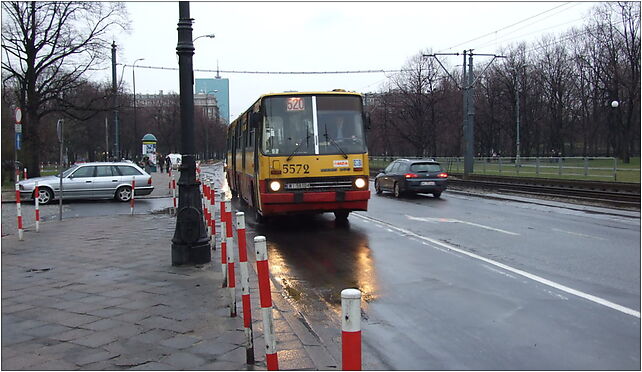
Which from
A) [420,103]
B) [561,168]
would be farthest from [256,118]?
[420,103]

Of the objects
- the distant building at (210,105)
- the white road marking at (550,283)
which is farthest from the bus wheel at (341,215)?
the distant building at (210,105)

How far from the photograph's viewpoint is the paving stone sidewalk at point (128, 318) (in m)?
4.43

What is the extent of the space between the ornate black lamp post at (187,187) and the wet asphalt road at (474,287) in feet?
4.07

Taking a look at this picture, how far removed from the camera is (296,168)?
38.9 feet

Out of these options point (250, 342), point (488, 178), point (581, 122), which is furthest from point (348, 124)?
point (581, 122)

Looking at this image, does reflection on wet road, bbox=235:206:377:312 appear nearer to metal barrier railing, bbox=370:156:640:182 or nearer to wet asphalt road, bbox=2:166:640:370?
wet asphalt road, bbox=2:166:640:370

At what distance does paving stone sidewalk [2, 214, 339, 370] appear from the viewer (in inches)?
174

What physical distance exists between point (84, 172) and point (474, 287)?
17.9 meters

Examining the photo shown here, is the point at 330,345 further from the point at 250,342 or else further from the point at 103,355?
the point at 103,355

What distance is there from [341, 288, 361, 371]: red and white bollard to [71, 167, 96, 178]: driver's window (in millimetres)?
20394

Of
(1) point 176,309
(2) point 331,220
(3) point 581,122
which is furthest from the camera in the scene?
(3) point 581,122

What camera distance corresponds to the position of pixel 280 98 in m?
12.4

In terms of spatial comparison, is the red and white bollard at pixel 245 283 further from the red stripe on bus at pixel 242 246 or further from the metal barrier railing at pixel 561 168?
the metal barrier railing at pixel 561 168

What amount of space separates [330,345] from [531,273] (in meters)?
3.99
